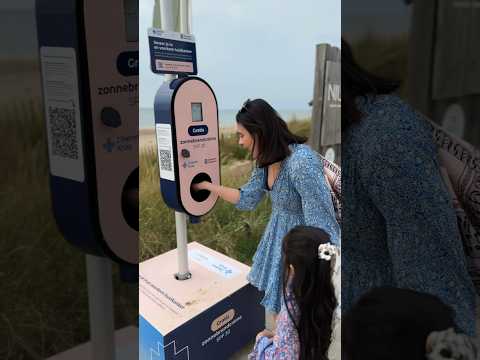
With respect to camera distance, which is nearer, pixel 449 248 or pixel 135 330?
pixel 449 248

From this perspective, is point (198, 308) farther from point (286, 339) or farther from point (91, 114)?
point (91, 114)

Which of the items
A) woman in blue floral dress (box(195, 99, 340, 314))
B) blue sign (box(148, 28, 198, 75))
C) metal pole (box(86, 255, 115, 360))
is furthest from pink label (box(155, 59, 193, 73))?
metal pole (box(86, 255, 115, 360))

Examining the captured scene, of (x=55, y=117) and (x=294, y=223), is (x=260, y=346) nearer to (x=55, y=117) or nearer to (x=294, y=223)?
(x=294, y=223)

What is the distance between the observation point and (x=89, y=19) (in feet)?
1.79

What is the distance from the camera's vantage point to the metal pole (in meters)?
0.58

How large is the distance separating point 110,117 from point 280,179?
123cm

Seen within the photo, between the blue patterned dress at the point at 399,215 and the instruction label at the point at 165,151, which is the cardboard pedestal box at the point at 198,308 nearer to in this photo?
the instruction label at the point at 165,151

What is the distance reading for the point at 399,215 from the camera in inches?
19.5

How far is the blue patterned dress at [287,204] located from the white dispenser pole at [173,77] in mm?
392

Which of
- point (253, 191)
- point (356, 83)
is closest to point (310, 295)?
point (253, 191)

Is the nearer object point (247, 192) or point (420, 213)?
point (420, 213)

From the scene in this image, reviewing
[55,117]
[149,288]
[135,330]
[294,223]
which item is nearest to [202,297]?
[149,288]

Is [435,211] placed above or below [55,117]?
below

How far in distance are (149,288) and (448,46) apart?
2150 mm
